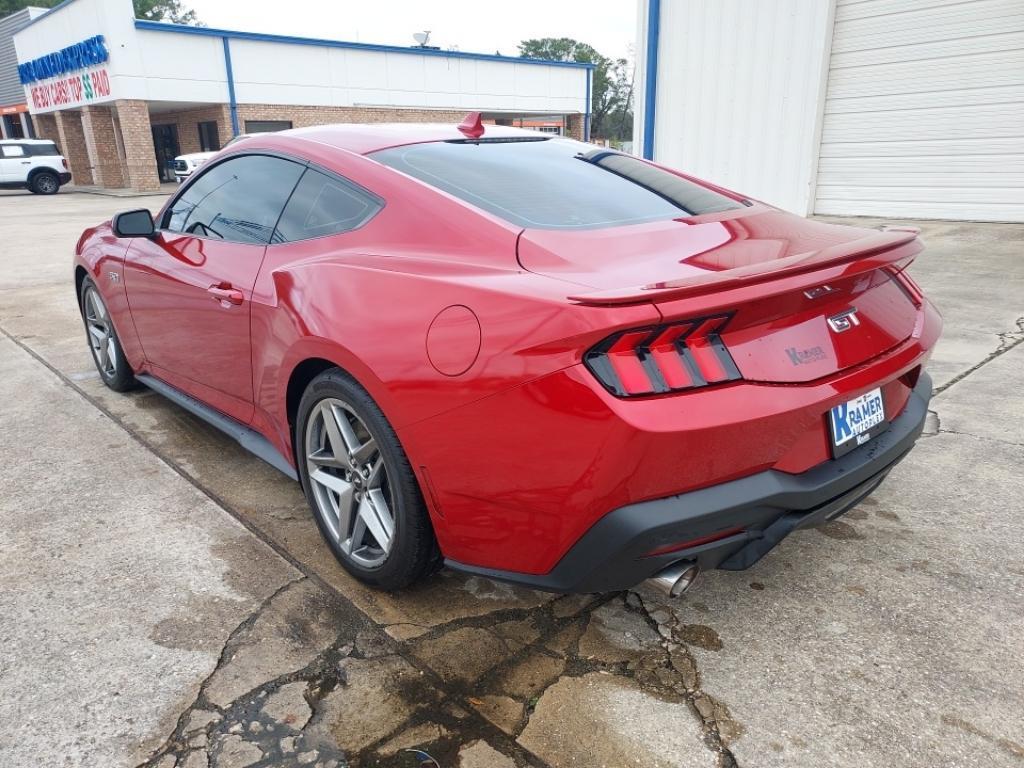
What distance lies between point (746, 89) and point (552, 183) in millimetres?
8872

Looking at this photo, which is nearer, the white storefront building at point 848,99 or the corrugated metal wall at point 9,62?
the white storefront building at point 848,99

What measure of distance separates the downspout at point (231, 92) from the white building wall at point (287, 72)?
158 millimetres

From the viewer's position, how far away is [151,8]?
6594cm

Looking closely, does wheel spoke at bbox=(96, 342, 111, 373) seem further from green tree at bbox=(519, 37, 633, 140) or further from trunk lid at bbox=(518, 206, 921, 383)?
green tree at bbox=(519, 37, 633, 140)

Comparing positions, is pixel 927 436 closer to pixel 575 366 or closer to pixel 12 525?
pixel 575 366

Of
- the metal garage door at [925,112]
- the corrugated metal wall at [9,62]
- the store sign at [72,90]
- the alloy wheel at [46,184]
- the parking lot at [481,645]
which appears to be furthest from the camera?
the corrugated metal wall at [9,62]

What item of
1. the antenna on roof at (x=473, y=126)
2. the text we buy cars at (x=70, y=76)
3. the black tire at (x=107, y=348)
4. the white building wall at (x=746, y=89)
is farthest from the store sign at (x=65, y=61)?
the antenna on roof at (x=473, y=126)

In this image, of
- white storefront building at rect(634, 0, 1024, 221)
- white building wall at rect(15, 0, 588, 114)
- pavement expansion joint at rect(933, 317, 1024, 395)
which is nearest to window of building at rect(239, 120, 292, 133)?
white building wall at rect(15, 0, 588, 114)

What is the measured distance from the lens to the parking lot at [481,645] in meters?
1.89

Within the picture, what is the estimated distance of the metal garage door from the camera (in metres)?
8.88

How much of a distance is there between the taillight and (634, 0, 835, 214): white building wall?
31.0ft

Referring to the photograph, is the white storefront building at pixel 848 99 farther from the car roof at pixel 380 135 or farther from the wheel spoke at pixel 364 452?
the wheel spoke at pixel 364 452

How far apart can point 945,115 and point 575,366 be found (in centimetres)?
979

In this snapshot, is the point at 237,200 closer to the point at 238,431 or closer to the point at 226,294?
the point at 226,294
